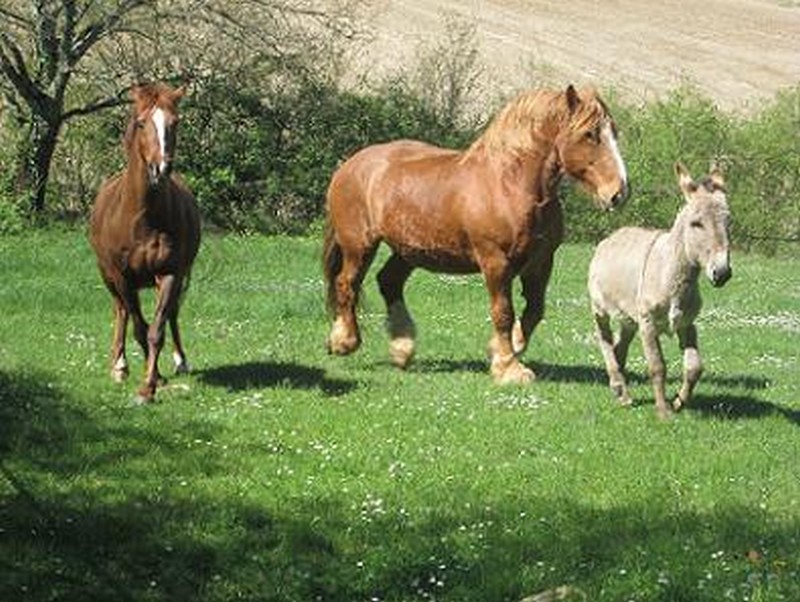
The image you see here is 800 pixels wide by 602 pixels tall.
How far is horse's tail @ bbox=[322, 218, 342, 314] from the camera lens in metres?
16.3

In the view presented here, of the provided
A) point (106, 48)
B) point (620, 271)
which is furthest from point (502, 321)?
point (106, 48)

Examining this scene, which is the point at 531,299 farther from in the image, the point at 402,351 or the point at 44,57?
the point at 44,57

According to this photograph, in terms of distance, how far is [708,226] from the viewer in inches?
458

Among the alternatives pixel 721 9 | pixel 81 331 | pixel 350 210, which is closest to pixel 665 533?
pixel 350 210

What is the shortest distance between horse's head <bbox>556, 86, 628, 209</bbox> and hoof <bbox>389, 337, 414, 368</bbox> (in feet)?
9.81

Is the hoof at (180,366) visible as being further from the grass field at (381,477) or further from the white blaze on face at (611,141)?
the white blaze on face at (611,141)

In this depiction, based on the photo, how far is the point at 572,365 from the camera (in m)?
16.1

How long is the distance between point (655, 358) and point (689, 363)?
0.32m

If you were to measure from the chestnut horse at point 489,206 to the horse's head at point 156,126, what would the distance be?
3.20 metres

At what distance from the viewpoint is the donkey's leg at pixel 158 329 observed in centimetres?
1286

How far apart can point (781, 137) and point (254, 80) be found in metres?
14.2

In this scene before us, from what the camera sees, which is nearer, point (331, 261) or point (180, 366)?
point (180, 366)

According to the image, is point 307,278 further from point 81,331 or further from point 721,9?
point 721,9

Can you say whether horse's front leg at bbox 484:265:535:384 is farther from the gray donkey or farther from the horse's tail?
the horse's tail
